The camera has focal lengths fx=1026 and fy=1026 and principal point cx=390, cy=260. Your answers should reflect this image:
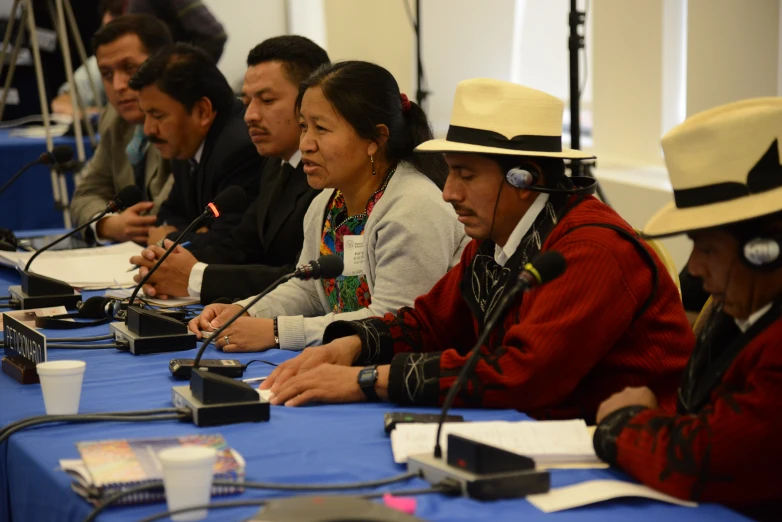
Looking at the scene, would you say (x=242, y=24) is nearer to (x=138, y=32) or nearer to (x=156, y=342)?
(x=138, y=32)

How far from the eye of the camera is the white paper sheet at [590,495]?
4.42ft

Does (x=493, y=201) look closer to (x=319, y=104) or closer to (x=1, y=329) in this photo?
(x=319, y=104)

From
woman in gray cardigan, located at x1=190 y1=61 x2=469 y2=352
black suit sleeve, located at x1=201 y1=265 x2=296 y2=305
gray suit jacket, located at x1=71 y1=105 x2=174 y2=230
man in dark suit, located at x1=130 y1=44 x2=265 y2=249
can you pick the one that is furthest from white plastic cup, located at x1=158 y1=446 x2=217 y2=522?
gray suit jacket, located at x1=71 y1=105 x2=174 y2=230

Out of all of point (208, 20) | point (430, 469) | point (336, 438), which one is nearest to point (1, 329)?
point (336, 438)

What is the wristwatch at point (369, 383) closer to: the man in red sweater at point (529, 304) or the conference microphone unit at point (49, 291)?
the man in red sweater at point (529, 304)

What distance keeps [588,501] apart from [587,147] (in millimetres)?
4658

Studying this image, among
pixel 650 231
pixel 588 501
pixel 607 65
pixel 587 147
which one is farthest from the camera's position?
pixel 587 147

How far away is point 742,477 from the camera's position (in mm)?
1400

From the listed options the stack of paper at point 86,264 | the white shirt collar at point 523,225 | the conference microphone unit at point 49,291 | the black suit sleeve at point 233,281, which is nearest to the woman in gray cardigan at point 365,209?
the black suit sleeve at point 233,281

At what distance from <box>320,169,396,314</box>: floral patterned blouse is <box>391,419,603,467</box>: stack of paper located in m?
1.00

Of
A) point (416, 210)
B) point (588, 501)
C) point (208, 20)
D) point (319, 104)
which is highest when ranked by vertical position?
point (208, 20)

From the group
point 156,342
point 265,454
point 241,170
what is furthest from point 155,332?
point 241,170

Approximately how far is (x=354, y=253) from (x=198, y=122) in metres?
1.37

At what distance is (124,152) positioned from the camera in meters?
4.70
